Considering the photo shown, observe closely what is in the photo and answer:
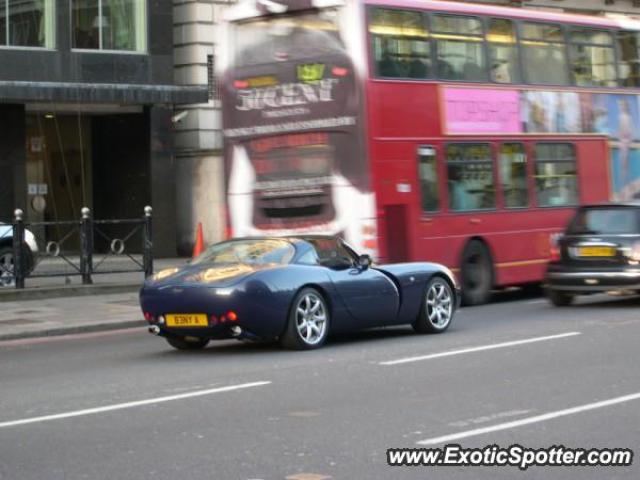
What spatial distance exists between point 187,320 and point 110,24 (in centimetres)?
1909

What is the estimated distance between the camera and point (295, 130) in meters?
18.2

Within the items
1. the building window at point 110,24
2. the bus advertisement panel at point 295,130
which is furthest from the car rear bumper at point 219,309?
the building window at point 110,24

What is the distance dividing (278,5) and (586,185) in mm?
6725

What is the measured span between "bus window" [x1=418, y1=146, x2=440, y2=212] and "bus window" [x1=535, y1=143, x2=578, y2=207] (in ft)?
8.43

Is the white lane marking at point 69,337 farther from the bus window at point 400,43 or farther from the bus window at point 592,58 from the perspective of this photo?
the bus window at point 592,58

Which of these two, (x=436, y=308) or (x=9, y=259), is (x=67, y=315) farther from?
(x=436, y=308)

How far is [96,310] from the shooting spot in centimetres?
1964

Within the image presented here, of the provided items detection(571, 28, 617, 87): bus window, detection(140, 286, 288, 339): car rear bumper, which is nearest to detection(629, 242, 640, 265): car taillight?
detection(571, 28, 617, 87): bus window

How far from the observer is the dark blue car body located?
12867mm

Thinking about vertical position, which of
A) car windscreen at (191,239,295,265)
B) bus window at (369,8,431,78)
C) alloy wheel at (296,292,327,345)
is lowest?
alloy wheel at (296,292,327,345)

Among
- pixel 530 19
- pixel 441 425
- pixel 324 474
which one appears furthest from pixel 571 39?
pixel 324 474

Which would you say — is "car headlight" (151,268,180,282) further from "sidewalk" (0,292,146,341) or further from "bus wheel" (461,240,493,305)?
"bus wheel" (461,240,493,305)

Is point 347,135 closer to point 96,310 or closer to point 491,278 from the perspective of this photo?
point 491,278

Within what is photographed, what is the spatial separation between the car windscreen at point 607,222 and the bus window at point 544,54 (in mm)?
3165
